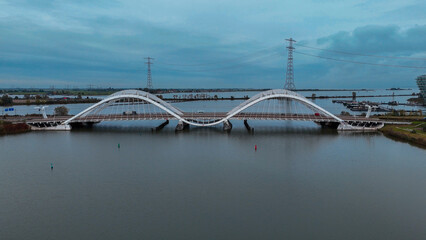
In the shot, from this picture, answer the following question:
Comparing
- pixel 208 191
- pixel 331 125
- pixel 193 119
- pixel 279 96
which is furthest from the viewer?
pixel 331 125

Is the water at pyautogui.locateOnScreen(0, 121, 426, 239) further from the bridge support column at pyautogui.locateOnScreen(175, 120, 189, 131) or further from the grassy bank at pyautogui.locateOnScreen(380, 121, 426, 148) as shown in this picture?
the bridge support column at pyautogui.locateOnScreen(175, 120, 189, 131)

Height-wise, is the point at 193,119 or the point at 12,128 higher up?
the point at 193,119

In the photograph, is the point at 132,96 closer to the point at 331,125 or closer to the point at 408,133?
the point at 331,125

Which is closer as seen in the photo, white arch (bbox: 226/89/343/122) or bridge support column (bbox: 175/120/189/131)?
white arch (bbox: 226/89/343/122)

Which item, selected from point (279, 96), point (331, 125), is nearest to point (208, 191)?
point (279, 96)

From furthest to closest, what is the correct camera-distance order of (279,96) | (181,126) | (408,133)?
1. (181,126)
2. (279,96)
3. (408,133)

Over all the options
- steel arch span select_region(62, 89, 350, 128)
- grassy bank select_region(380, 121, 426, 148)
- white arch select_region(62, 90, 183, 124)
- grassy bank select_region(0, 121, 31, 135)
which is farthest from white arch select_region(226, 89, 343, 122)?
grassy bank select_region(0, 121, 31, 135)

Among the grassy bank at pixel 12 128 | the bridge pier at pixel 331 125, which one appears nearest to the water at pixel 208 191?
the grassy bank at pixel 12 128
